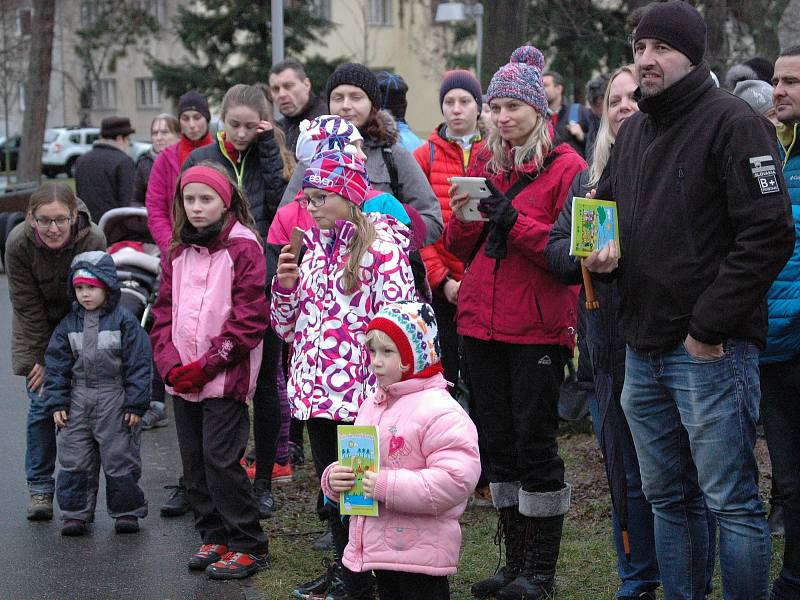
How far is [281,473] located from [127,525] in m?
1.15

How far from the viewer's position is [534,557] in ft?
16.5

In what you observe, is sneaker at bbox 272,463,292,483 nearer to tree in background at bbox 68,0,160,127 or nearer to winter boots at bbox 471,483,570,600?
winter boots at bbox 471,483,570,600

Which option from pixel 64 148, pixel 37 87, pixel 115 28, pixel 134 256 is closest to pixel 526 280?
pixel 134 256

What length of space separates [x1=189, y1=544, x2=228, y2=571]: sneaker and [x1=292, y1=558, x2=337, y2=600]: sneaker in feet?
1.91

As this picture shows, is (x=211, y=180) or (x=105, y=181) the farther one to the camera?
(x=105, y=181)

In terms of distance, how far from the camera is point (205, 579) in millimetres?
5422

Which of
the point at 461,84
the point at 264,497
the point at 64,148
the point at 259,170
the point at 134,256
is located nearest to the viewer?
the point at 264,497

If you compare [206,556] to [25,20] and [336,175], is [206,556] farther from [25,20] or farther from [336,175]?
[25,20]

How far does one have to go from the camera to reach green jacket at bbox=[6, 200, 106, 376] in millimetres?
6352

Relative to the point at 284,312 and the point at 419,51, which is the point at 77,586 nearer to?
the point at 284,312

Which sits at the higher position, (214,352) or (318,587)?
(214,352)

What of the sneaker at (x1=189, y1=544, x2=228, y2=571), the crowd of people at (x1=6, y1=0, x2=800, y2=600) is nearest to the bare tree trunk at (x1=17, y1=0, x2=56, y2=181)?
the crowd of people at (x1=6, y1=0, x2=800, y2=600)

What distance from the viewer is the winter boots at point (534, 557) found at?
4.95 m

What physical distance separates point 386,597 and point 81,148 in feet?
147
